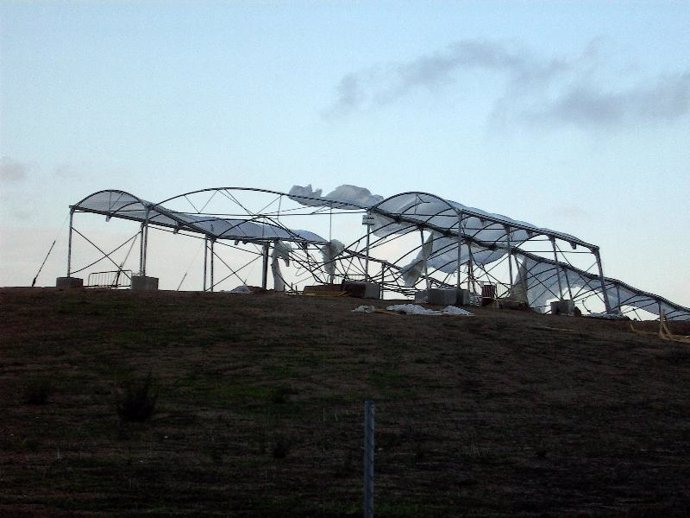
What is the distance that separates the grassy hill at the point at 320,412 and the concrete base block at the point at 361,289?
24.5ft

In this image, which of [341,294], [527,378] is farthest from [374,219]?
[527,378]

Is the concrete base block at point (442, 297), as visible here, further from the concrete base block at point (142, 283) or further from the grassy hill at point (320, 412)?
the concrete base block at point (142, 283)

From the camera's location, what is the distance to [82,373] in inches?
1056

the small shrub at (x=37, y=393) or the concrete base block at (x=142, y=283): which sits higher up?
the concrete base block at (x=142, y=283)

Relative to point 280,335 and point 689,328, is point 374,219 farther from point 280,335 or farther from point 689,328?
point 280,335

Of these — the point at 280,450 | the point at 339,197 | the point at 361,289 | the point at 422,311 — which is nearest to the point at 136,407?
the point at 280,450

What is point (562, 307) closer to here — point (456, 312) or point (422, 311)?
point (456, 312)

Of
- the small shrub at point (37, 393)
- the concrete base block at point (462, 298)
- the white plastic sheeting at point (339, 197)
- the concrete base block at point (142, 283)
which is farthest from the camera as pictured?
the white plastic sheeting at point (339, 197)

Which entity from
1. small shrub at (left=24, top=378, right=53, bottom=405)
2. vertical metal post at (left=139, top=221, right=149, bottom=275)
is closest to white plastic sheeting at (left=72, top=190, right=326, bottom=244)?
vertical metal post at (left=139, top=221, right=149, bottom=275)

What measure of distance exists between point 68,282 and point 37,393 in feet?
84.6

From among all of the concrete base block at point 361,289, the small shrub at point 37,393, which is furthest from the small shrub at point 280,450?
the concrete base block at point 361,289

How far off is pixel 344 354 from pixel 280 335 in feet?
11.9

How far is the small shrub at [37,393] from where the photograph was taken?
22.7 metres

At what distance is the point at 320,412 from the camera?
74.2ft
